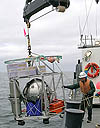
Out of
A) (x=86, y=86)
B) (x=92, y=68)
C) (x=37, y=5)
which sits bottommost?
(x=86, y=86)

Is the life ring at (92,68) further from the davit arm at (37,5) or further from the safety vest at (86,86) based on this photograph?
the davit arm at (37,5)

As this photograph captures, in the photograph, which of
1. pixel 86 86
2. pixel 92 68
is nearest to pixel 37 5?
pixel 86 86

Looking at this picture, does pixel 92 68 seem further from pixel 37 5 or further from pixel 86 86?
pixel 37 5

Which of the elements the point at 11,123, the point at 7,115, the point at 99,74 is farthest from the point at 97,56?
the point at 7,115

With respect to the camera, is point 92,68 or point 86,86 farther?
point 92,68

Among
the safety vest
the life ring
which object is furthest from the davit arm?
the life ring

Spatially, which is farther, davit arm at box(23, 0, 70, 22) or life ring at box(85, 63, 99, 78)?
life ring at box(85, 63, 99, 78)

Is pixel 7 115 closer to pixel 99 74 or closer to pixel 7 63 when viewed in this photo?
pixel 99 74

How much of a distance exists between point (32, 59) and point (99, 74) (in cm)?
484

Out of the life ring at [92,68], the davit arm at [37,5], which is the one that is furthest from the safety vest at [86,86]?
the life ring at [92,68]

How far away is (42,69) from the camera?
6324 millimetres

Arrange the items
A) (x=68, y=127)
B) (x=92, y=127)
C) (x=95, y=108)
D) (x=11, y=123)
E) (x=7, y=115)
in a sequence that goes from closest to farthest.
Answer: (x=68, y=127)
(x=92, y=127)
(x=95, y=108)
(x=11, y=123)
(x=7, y=115)

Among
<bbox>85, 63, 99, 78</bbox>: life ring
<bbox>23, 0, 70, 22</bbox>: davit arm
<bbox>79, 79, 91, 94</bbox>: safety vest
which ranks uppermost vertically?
<bbox>23, 0, 70, 22</bbox>: davit arm

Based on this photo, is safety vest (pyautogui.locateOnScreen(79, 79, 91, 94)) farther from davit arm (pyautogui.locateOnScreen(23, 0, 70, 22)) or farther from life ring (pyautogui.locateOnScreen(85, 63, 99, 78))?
life ring (pyautogui.locateOnScreen(85, 63, 99, 78))
